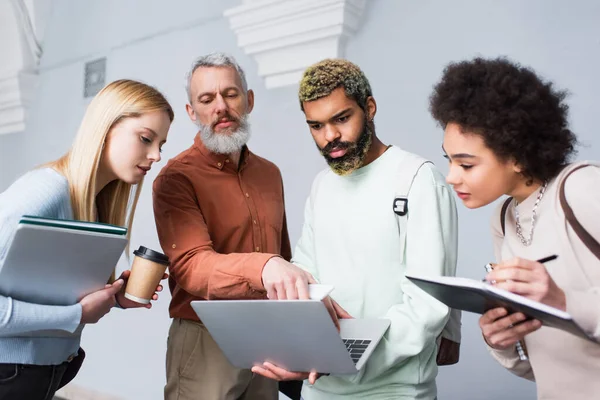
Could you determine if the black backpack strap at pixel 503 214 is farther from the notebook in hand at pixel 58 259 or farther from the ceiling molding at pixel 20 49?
the ceiling molding at pixel 20 49

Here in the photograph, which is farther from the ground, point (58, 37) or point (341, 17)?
point (58, 37)

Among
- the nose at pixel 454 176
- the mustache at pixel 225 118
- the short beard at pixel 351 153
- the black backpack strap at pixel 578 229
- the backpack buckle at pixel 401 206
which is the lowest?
the black backpack strap at pixel 578 229

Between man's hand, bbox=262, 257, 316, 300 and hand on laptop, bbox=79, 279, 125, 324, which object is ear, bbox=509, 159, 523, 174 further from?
hand on laptop, bbox=79, 279, 125, 324

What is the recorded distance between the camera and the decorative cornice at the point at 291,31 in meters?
2.99

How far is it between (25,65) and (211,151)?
331 centimetres

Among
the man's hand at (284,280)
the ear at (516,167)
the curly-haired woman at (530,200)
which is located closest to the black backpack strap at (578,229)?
the curly-haired woman at (530,200)

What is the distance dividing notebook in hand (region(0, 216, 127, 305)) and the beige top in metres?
0.91

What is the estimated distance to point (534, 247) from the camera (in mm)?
1332

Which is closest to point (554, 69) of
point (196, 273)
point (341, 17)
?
point (341, 17)

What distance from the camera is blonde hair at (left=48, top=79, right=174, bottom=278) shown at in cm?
169

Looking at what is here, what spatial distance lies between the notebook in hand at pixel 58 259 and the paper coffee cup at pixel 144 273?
7 centimetres

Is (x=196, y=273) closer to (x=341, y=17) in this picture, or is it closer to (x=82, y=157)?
(x=82, y=157)

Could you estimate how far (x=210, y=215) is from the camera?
203 cm

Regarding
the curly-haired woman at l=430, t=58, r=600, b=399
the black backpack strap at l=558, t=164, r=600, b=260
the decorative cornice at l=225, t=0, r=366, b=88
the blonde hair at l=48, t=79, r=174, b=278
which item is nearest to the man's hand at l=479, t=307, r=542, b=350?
the curly-haired woman at l=430, t=58, r=600, b=399
